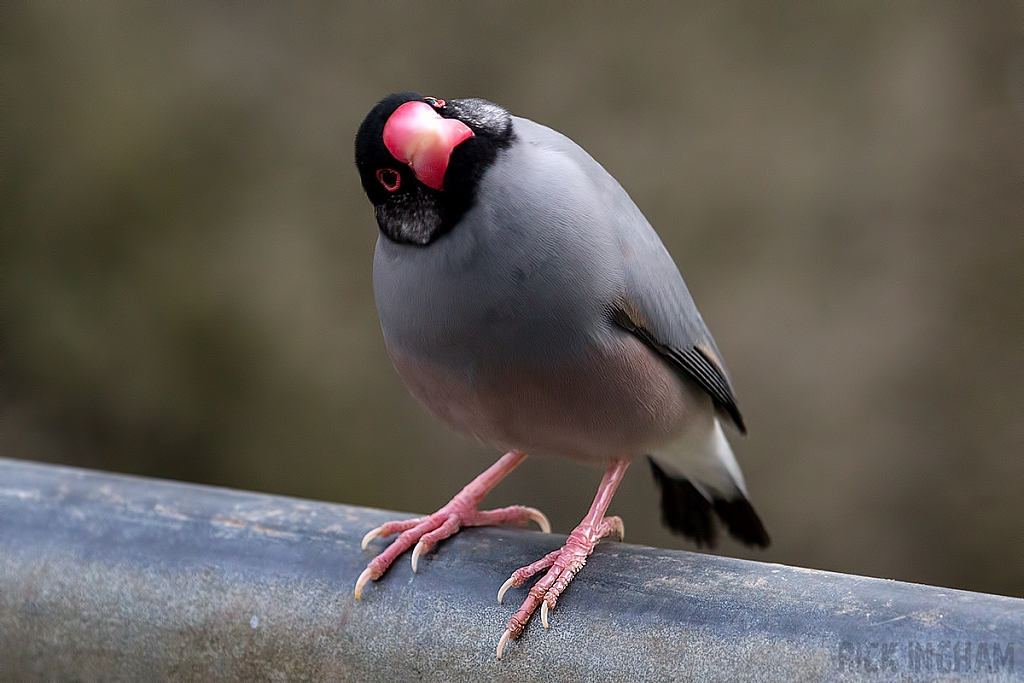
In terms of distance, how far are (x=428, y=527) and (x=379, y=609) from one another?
0.61 ft

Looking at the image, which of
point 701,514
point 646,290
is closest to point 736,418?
point 701,514

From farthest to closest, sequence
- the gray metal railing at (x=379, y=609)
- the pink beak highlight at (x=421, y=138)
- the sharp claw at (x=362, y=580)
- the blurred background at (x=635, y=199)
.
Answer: the blurred background at (x=635, y=199) < the sharp claw at (x=362, y=580) < the pink beak highlight at (x=421, y=138) < the gray metal railing at (x=379, y=609)

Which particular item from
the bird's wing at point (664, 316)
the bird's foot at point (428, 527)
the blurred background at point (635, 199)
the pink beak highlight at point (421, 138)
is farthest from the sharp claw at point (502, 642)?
the blurred background at point (635, 199)

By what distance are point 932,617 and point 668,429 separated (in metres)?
0.53

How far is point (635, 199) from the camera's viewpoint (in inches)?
128

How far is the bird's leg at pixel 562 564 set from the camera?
3.75ft

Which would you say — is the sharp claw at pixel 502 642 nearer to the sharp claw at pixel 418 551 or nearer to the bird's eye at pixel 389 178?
the sharp claw at pixel 418 551

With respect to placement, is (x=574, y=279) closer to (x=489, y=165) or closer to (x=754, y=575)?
(x=489, y=165)

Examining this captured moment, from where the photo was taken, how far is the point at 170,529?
53.8 inches

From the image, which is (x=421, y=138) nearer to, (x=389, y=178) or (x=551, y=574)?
(x=389, y=178)

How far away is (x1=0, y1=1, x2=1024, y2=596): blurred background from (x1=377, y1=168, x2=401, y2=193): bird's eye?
220cm

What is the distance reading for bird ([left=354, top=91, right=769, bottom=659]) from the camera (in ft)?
3.86

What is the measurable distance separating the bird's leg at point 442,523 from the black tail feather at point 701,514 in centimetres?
31

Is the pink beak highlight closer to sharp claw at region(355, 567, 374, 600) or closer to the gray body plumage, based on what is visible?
the gray body plumage
